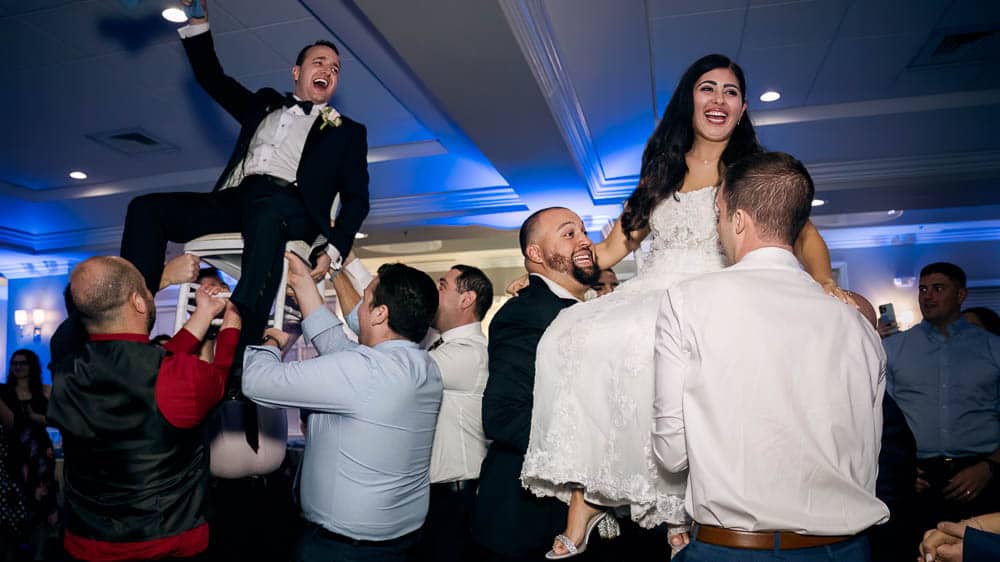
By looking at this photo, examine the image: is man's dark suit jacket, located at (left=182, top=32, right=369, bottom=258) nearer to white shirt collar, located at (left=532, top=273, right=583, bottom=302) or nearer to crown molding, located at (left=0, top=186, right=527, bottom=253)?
white shirt collar, located at (left=532, top=273, right=583, bottom=302)

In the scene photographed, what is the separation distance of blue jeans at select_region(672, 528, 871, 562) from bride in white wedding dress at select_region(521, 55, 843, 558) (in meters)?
0.33

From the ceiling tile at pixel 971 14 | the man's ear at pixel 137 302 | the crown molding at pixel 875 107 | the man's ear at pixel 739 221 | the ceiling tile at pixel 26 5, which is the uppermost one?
the ceiling tile at pixel 971 14

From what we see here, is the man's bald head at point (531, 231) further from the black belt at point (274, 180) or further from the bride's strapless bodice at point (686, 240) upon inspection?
the black belt at point (274, 180)

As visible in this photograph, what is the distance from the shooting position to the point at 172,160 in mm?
7309

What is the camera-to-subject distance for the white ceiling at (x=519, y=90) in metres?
4.43

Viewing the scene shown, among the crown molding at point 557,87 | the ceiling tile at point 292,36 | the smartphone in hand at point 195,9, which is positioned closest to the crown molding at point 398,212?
the crown molding at point 557,87

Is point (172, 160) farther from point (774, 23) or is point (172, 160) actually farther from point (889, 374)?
point (889, 374)

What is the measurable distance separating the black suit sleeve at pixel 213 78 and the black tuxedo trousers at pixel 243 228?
0.44 m

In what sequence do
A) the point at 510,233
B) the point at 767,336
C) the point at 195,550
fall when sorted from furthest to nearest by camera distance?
the point at 510,233 → the point at 195,550 → the point at 767,336

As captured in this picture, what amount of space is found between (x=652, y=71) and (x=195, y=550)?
14.9 feet

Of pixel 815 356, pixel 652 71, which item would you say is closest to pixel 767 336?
pixel 815 356

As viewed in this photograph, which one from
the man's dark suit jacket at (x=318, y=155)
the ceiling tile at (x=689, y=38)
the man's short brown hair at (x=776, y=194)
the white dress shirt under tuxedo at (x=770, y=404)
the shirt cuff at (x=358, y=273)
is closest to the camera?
the white dress shirt under tuxedo at (x=770, y=404)

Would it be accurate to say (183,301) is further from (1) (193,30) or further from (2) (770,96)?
(2) (770,96)

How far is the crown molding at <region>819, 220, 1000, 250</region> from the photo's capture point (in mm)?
9688
